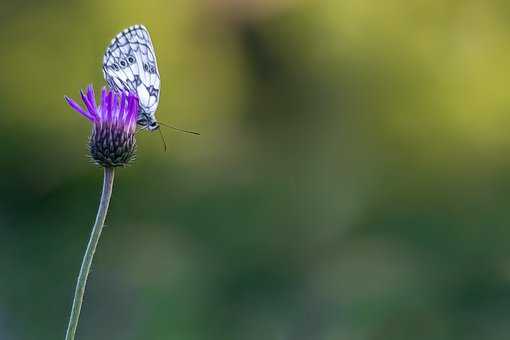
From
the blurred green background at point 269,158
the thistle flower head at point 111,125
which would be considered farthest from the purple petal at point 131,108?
the blurred green background at point 269,158

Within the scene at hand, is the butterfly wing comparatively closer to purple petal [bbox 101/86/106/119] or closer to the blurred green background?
purple petal [bbox 101/86/106/119]

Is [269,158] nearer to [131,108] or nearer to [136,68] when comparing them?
[136,68]

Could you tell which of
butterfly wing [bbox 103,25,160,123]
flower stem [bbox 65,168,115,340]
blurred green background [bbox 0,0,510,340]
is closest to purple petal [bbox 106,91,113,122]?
butterfly wing [bbox 103,25,160,123]

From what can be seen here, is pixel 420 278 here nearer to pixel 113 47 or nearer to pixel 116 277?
pixel 116 277

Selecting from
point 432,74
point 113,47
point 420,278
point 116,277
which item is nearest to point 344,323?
point 420,278

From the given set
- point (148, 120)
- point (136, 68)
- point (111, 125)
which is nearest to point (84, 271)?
point (111, 125)

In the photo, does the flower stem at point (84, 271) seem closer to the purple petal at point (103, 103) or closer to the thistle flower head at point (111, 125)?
the thistle flower head at point (111, 125)
